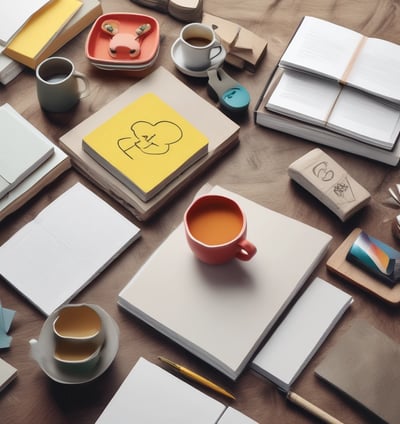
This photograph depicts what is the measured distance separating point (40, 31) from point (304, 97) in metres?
0.54

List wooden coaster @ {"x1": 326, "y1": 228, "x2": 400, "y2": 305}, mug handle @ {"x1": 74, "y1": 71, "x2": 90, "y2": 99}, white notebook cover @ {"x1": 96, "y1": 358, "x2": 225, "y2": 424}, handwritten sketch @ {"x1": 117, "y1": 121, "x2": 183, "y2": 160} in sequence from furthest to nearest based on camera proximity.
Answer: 1. mug handle @ {"x1": 74, "y1": 71, "x2": 90, "y2": 99}
2. handwritten sketch @ {"x1": 117, "y1": 121, "x2": 183, "y2": 160}
3. wooden coaster @ {"x1": 326, "y1": 228, "x2": 400, "y2": 305}
4. white notebook cover @ {"x1": 96, "y1": 358, "x2": 225, "y2": 424}

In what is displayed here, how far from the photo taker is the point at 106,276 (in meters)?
1.13

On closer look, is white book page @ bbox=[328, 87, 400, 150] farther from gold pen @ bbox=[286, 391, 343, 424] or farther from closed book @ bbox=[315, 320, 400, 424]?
gold pen @ bbox=[286, 391, 343, 424]

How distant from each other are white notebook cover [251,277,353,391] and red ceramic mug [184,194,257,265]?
0.39 ft

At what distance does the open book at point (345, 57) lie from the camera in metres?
1.26

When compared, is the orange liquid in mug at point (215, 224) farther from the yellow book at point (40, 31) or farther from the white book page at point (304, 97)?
the yellow book at point (40, 31)

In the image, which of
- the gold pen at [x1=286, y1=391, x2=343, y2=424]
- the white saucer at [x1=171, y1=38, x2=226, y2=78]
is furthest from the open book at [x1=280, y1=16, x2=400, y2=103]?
the gold pen at [x1=286, y1=391, x2=343, y2=424]

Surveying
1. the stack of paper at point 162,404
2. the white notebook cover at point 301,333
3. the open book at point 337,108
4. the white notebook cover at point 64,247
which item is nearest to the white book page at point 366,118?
the open book at point 337,108

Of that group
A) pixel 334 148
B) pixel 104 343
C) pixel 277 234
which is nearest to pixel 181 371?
pixel 104 343

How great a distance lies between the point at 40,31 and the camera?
4.48 ft

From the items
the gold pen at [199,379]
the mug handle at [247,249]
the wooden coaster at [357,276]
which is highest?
the mug handle at [247,249]

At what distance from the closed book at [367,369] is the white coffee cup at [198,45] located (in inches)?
23.0

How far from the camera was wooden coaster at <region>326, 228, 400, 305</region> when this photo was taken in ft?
3.59

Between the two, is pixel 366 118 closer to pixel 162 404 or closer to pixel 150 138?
pixel 150 138
